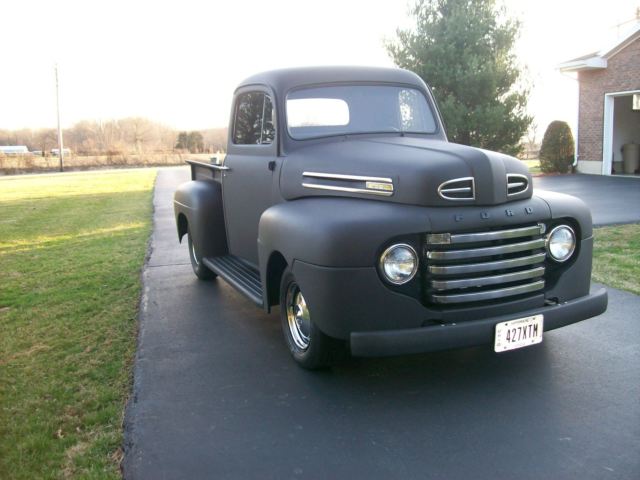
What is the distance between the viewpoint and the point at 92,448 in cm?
319

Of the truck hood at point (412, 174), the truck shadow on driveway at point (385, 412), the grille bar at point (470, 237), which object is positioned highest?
the truck hood at point (412, 174)

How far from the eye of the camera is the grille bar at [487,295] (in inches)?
140

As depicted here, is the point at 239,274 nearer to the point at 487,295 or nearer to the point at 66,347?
the point at 66,347

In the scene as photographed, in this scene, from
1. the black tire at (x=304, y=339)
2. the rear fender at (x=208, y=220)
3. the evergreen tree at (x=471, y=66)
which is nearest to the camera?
the black tire at (x=304, y=339)

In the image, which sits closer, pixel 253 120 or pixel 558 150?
pixel 253 120

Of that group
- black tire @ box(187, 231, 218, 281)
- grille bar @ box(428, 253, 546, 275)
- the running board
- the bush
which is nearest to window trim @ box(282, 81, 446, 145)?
the running board

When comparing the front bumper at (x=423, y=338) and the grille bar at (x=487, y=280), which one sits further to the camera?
the grille bar at (x=487, y=280)

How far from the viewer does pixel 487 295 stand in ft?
11.9

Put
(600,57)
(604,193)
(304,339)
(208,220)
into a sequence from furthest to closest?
(600,57) < (604,193) < (208,220) < (304,339)

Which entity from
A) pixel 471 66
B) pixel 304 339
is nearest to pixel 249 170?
pixel 304 339

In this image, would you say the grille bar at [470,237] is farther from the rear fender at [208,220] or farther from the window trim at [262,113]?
the rear fender at [208,220]

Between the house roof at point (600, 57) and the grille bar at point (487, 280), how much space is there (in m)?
17.0

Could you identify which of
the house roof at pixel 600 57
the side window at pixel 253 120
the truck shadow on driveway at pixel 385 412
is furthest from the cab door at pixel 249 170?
the house roof at pixel 600 57

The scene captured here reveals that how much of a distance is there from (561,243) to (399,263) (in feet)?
3.99
